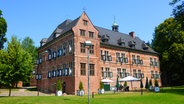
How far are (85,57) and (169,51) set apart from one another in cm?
2525

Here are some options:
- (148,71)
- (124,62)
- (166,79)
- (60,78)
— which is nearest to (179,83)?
(166,79)

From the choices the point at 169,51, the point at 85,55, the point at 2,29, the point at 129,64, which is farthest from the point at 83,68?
the point at 169,51

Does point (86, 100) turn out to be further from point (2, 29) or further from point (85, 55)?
point (2, 29)

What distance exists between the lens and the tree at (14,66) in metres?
27.5

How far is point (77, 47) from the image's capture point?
36812mm

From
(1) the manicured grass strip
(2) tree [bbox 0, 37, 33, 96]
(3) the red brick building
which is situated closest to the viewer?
(1) the manicured grass strip

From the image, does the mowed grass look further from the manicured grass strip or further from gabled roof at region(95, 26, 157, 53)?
gabled roof at region(95, 26, 157, 53)

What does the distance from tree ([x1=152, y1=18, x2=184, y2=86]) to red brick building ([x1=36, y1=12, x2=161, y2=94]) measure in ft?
11.3

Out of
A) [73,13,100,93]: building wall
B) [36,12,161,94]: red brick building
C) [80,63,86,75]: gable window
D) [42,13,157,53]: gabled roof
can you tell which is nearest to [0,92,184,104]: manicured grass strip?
[73,13,100,93]: building wall

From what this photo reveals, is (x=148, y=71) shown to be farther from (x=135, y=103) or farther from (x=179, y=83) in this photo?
(x=135, y=103)

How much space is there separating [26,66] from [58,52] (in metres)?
13.2

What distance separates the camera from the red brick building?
37.0 m

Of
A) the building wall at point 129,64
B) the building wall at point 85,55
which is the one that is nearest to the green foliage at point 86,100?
the building wall at point 85,55

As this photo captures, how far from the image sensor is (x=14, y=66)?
1100 inches
